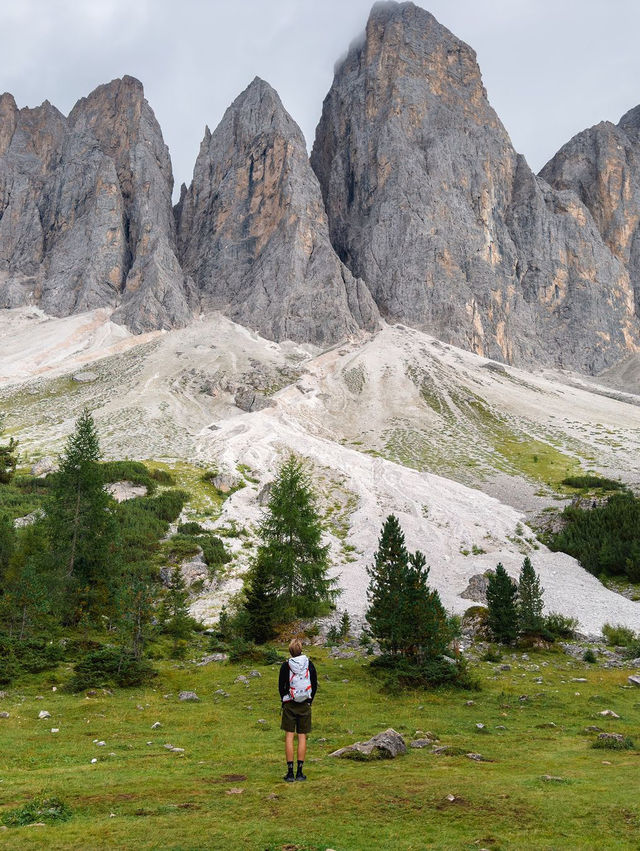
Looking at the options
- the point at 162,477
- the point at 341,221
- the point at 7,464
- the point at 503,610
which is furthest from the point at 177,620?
the point at 341,221

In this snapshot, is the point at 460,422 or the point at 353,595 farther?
the point at 460,422

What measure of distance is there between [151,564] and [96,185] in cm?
15390

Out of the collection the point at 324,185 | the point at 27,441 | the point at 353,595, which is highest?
the point at 324,185

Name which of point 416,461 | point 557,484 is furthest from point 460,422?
point 557,484

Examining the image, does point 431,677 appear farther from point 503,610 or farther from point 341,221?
point 341,221

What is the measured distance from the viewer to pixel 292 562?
3147cm

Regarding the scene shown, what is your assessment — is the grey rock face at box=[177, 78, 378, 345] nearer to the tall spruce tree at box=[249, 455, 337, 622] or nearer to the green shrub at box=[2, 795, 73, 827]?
the tall spruce tree at box=[249, 455, 337, 622]

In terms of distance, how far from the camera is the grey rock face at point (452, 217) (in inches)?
6294

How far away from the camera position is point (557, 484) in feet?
223

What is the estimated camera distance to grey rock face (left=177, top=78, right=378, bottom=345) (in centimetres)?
14475

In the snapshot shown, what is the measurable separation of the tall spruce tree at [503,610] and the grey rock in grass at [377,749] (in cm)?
1728

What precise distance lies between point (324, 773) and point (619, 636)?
25.4m

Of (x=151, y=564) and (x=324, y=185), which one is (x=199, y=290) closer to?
(x=324, y=185)

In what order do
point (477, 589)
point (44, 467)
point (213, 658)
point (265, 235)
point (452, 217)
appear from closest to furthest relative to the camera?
point (213, 658)
point (477, 589)
point (44, 467)
point (265, 235)
point (452, 217)
